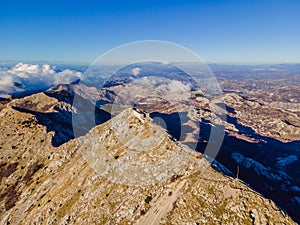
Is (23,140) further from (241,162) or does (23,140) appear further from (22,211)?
(241,162)

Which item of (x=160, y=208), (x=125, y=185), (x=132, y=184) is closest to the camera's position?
(x=160, y=208)

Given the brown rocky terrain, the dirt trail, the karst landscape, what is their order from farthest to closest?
the dirt trail → the karst landscape → the brown rocky terrain

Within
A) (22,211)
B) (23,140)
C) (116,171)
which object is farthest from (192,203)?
(23,140)

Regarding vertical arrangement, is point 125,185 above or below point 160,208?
below

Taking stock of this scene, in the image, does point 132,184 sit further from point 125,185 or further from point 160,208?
point 160,208

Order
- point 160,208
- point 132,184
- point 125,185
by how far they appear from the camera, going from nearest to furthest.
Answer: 1. point 160,208
2. point 132,184
3. point 125,185

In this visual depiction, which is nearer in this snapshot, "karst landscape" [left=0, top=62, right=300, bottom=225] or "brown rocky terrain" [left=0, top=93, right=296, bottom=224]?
"brown rocky terrain" [left=0, top=93, right=296, bottom=224]

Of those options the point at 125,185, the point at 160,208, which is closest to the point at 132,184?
the point at 125,185
